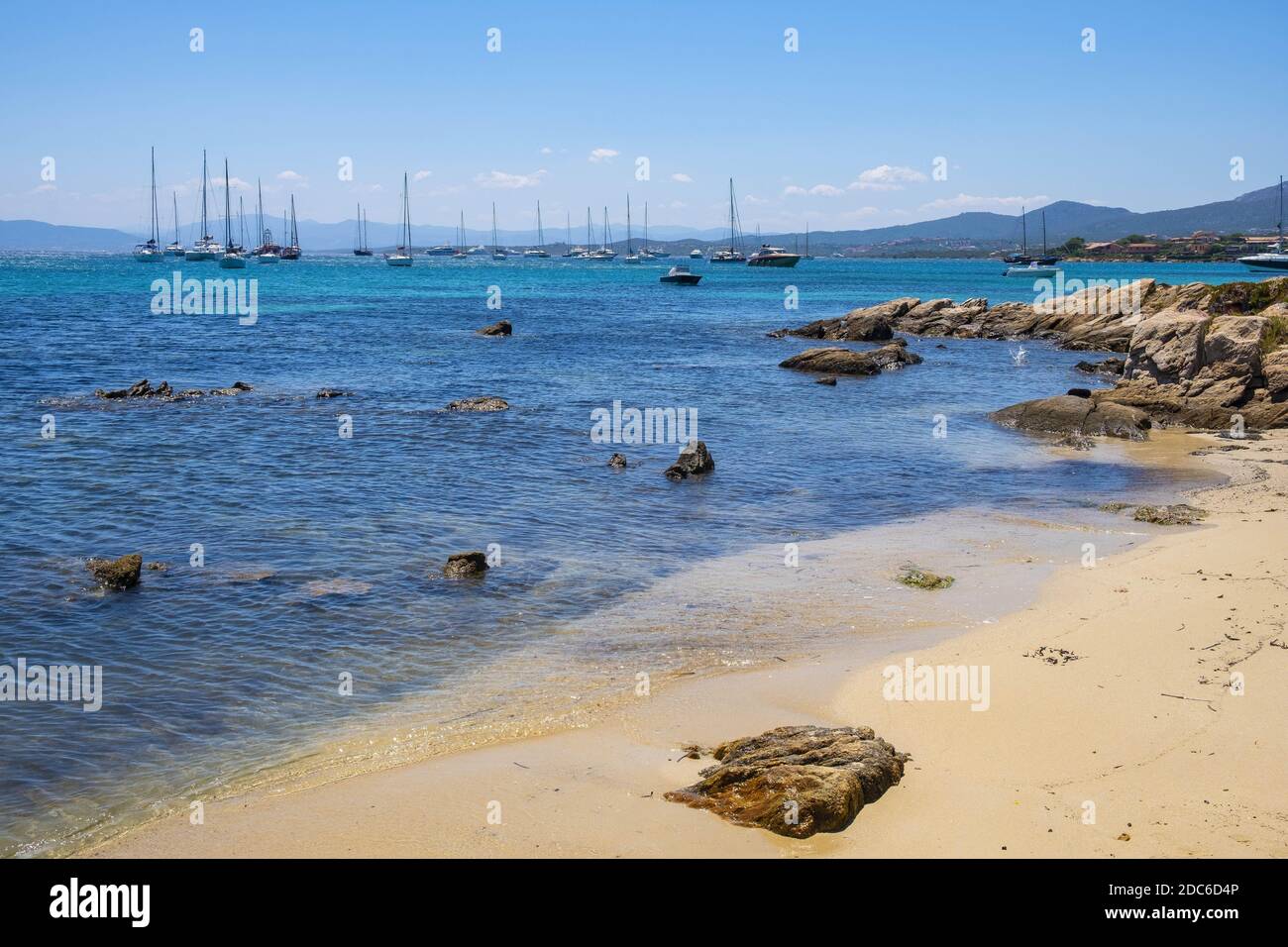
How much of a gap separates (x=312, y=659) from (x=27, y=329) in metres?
45.6

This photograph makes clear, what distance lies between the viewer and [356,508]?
18.3 m

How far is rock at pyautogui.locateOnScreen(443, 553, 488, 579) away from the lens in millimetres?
14594

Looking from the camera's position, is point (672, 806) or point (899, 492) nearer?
point (672, 806)

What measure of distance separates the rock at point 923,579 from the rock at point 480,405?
17513 mm

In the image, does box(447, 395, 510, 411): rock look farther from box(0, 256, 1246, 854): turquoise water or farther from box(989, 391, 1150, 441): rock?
box(989, 391, 1150, 441): rock

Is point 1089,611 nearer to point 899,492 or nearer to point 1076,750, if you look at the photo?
point 1076,750

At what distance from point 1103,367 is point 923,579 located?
32032mm

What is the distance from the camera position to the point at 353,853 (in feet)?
24.4

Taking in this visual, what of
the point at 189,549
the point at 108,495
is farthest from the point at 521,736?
the point at 108,495

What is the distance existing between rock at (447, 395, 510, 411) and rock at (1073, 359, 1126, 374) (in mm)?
25255

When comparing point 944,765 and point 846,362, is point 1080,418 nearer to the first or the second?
point 846,362

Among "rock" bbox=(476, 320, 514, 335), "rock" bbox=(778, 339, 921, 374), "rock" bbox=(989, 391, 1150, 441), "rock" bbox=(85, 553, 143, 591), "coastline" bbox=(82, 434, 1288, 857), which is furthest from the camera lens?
"rock" bbox=(476, 320, 514, 335)

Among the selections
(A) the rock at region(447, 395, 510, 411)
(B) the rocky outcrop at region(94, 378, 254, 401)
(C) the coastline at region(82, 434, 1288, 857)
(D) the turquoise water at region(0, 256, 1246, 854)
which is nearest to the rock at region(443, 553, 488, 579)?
(D) the turquoise water at region(0, 256, 1246, 854)

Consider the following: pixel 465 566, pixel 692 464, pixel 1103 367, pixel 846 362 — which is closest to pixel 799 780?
pixel 465 566
